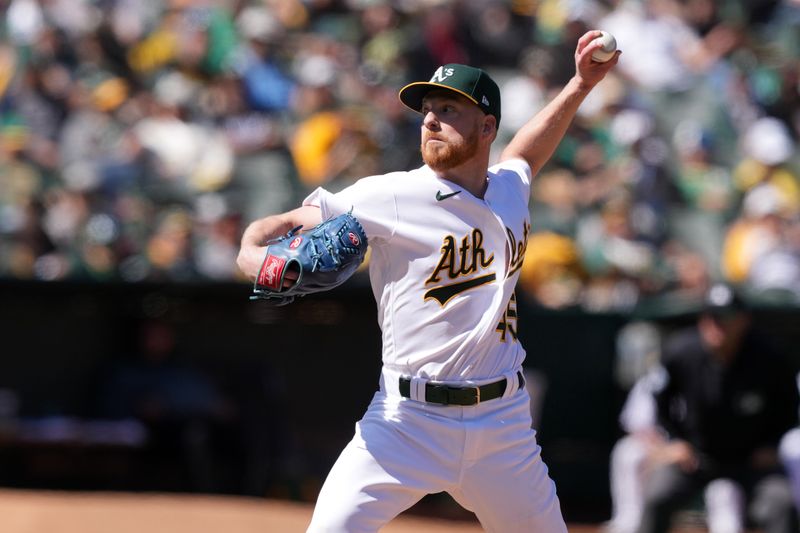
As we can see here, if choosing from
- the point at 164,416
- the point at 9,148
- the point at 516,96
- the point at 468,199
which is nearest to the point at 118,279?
the point at 164,416

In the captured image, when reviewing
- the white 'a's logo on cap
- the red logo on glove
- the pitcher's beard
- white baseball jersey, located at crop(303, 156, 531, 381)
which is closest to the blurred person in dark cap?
white baseball jersey, located at crop(303, 156, 531, 381)

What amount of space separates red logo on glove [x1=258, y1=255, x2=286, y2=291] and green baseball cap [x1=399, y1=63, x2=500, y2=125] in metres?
0.82

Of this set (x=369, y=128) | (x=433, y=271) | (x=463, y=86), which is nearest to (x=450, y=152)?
(x=463, y=86)

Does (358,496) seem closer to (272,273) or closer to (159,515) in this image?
Answer: (272,273)

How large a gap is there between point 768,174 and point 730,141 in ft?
1.92

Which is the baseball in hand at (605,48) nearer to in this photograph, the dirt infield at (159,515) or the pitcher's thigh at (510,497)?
the pitcher's thigh at (510,497)

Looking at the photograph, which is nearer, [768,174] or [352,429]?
[352,429]

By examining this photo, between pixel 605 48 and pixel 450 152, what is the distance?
2.64 ft

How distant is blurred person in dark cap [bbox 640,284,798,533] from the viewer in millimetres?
6828

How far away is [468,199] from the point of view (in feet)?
14.0

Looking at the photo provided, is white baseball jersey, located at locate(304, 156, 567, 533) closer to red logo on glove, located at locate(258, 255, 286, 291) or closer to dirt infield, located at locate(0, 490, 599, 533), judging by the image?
red logo on glove, located at locate(258, 255, 286, 291)

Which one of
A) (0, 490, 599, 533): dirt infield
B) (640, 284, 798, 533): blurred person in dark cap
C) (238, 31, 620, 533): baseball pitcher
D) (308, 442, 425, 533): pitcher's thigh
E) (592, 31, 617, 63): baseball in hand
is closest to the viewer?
(308, 442, 425, 533): pitcher's thigh

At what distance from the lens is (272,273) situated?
3785 millimetres

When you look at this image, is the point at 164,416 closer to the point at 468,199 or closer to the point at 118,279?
the point at 118,279
